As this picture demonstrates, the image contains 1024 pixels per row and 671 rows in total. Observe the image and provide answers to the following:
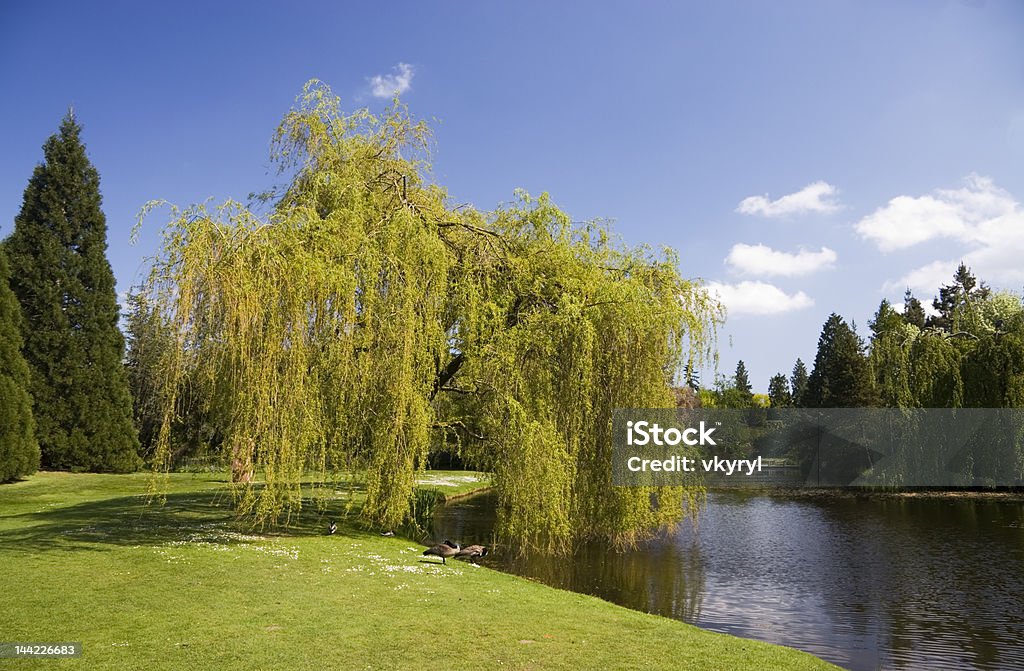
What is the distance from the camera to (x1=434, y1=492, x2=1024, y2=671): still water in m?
11.0

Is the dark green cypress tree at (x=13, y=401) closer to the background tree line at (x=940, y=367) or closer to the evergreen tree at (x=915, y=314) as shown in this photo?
the background tree line at (x=940, y=367)

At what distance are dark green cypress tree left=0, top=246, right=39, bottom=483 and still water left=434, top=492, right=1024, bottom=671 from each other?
56.2ft

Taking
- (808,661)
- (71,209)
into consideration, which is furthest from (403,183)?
(71,209)

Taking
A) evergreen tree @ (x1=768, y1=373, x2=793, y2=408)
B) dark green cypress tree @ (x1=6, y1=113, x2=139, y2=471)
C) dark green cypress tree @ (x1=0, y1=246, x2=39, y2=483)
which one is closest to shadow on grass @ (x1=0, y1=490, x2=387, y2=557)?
dark green cypress tree @ (x1=0, y1=246, x2=39, y2=483)

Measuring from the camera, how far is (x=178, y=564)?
11.8 m

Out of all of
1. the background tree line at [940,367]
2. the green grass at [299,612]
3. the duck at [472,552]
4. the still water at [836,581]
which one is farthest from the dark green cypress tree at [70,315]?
the background tree line at [940,367]

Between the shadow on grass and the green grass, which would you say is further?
the shadow on grass

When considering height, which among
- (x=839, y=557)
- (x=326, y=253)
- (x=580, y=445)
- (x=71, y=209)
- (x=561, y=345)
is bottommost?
(x=839, y=557)

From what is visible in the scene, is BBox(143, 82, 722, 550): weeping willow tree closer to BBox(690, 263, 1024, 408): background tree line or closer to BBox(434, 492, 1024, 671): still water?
BBox(434, 492, 1024, 671): still water

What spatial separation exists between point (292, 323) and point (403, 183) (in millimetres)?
5470

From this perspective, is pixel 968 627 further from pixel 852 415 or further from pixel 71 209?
pixel 71 209

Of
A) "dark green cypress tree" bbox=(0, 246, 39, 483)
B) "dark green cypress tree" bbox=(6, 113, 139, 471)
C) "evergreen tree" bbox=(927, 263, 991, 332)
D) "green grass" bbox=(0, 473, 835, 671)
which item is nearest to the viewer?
"green grass" bbox=(0, 473, 835, 671)

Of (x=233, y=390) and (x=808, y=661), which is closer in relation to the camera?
(x=808, y=661)

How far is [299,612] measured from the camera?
9.35 metres
